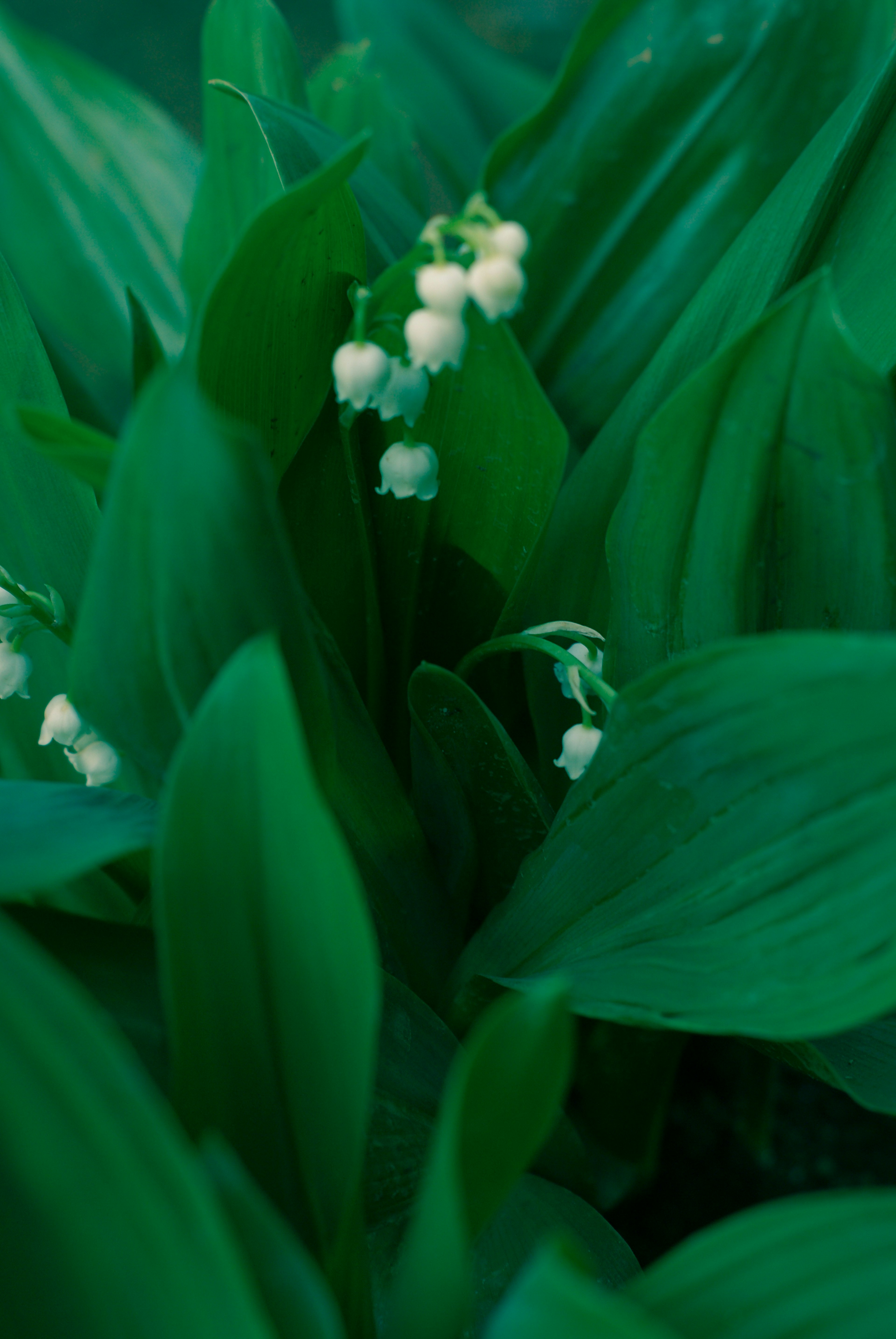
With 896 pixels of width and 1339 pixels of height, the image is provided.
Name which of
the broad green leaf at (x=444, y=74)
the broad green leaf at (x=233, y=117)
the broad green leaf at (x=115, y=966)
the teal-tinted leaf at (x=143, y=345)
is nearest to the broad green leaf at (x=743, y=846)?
the broad green leaf at (x=115, y=966)

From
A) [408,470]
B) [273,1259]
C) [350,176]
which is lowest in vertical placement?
[273,1259]

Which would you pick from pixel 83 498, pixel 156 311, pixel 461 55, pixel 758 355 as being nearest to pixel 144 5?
pixel 461 55

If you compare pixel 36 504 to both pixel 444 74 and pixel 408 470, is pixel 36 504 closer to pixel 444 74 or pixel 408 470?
pixel 408 470

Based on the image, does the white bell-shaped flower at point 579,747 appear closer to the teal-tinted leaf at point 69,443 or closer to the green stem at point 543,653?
the green stem at point 543,653

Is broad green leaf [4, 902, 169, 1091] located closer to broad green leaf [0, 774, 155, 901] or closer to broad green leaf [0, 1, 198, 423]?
broad green leaf [0, 774, 155, 901]

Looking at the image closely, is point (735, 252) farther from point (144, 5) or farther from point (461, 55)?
point (144, 5)

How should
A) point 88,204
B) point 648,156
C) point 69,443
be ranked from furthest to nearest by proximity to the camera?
point 88,204
point 648,156
point 69,443

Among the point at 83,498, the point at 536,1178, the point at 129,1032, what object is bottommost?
the point at 536,1178

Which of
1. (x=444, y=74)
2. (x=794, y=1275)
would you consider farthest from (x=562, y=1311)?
(x=444, y=74)
